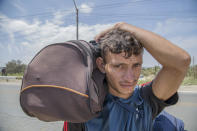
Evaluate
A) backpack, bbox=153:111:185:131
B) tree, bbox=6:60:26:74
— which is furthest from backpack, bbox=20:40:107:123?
tree, bbox=6:60:26:74

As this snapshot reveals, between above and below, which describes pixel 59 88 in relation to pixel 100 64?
below

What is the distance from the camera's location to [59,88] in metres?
1.02

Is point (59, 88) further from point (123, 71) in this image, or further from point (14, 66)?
point (14, 66)

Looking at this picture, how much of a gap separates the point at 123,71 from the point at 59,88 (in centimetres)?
50

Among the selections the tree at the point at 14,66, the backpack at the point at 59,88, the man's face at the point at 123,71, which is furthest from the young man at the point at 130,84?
the tree at the point at 14,66

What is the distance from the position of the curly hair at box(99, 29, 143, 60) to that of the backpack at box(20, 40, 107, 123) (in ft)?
1.02

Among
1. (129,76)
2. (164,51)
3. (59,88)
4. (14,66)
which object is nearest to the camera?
(59,88)

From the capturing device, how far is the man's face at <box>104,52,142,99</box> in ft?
4.22

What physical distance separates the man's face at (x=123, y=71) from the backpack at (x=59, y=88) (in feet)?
0.88

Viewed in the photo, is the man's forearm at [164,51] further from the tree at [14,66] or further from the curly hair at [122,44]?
the tree at [14,66]

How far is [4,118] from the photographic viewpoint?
203 inches

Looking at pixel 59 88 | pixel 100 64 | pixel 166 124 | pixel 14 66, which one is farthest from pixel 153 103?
pixel 14 66

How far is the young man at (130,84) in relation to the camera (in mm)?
1229

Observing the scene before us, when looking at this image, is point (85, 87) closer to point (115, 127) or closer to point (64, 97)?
point (64, 97)
